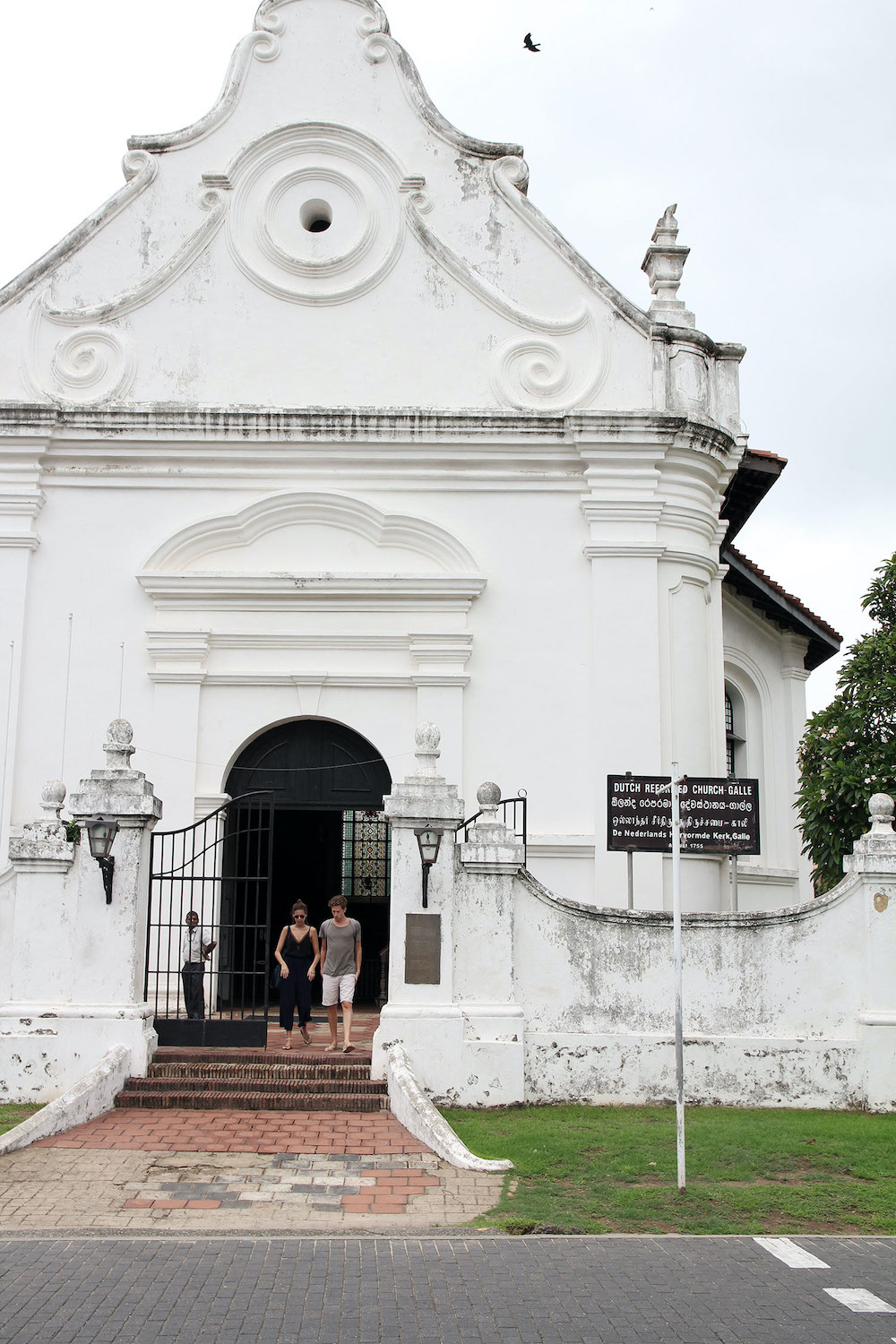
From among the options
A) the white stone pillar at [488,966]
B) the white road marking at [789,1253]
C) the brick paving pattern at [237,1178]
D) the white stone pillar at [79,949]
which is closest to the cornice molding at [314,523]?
the white stone pillar at [79,949]

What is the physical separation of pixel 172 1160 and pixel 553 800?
6.81m

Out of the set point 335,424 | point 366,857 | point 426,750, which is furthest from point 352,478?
point 366,857

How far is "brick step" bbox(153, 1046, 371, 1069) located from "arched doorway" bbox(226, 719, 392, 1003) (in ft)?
8.51

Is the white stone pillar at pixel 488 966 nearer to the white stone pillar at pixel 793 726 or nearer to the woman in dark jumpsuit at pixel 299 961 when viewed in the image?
the woman in dark jumpsuit at pixel 299 961

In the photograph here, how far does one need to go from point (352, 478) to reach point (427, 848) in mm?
5886

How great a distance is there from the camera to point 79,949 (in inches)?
452

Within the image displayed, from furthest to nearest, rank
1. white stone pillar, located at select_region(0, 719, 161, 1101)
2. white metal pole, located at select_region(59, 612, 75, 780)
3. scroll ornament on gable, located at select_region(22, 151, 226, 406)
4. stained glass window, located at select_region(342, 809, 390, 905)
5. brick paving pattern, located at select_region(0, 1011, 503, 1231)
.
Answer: stained glass window, located at select_region(342, 809, 390, 905)
scroll ornament on gable, located at select_region(22, 151, 226, 406)
white metal pole, located at select_region(59, 612, 75, 780)
white stone pillar, located at select_region(0, 719, 161, 1101)
brick paving pattern, located at select_region(0, 1011, 503, 1231)

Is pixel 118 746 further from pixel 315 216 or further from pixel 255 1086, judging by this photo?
pixel 315 216

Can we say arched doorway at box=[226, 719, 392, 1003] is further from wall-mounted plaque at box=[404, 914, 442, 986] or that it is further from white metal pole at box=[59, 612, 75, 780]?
wall-mounted plaque at box=[404, 914, 442, 986]

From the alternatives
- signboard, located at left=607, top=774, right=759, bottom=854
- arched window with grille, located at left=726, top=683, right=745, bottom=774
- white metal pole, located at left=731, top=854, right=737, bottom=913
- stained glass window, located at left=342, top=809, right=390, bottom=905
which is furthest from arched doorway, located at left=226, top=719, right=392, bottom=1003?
arched window with grille, located at left=726, top=683, right=745, bottom=774

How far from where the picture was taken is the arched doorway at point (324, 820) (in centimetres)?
1529

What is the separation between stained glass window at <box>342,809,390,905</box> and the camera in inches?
Answer: 803

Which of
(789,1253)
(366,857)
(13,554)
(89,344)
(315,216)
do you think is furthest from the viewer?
(366,857)

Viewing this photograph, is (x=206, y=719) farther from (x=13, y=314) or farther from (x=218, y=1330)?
(x=218, y=1330)
